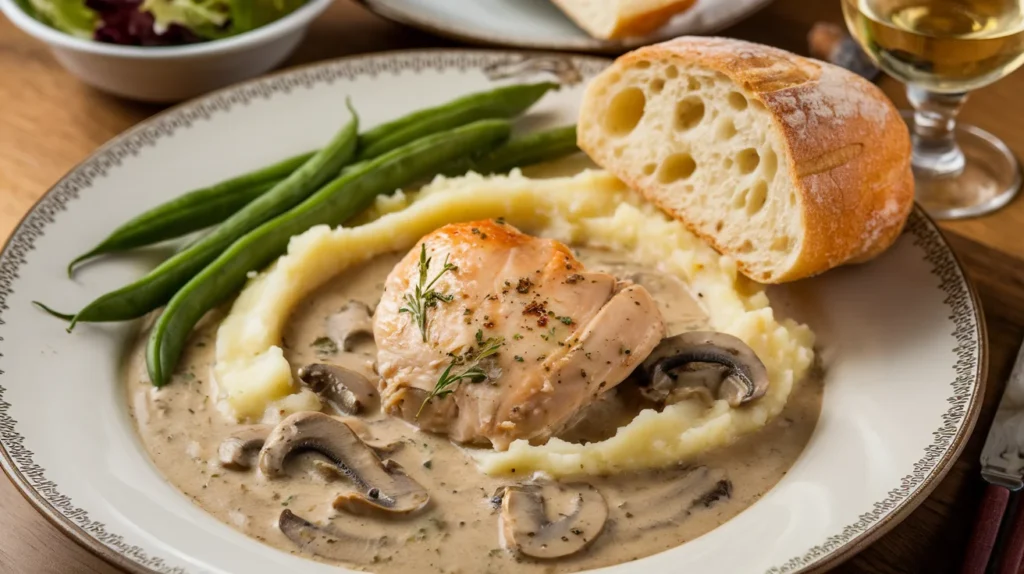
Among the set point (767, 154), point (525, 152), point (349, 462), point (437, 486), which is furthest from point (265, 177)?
point (767, 154)

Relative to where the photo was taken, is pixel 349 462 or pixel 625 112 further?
pixel 625 112

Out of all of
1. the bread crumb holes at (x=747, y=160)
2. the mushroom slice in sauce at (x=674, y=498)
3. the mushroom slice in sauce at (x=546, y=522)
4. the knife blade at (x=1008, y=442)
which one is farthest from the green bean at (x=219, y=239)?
the knife blade at (x=1008, y=442)

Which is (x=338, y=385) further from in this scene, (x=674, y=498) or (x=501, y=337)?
(x=674, y=498)

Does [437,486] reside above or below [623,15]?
below

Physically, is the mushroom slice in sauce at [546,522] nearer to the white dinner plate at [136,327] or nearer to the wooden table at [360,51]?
the white dinner plate at [136,327]

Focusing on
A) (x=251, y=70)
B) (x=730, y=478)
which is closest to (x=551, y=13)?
(x=251, y=70)

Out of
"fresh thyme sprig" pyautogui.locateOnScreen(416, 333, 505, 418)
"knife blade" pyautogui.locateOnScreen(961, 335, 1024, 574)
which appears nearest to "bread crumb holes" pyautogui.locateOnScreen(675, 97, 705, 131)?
"fresh thyme sprig" pyautogui.locateOnScreen(416, 333, 505, 418)
